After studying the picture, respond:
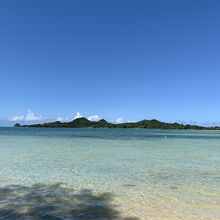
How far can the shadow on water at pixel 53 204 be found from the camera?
287 inches

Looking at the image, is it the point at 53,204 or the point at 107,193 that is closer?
the point at 53,204

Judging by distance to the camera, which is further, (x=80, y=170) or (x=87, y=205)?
(x=80, y=170)

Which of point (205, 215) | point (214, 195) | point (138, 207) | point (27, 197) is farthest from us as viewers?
point (214, 195)

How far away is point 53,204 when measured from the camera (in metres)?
8.30

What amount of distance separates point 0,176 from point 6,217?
6064 millimetres

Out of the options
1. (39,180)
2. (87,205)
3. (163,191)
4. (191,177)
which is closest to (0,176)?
(39,180)

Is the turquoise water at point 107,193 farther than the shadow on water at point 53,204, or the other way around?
the turquoise water at point 107,193

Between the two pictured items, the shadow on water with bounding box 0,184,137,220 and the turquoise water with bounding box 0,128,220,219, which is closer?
the shadow on water with bounding box 0,184,137,220

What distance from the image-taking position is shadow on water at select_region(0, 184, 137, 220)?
7289mm

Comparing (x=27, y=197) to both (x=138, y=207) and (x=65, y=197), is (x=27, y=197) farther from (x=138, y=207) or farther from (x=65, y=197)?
(x=138, y=207)

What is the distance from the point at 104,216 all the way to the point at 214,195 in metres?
4.29

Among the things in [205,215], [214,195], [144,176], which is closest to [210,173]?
[144,176]

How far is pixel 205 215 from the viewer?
758 cm

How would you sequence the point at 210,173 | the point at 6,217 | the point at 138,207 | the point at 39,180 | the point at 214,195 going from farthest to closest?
1. the point at 210,173
2. the point at 39,180
3. the point at 214,195
4. the point at 138,207
5. the point at 6,217
